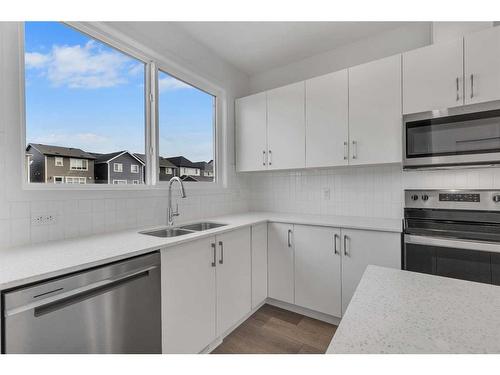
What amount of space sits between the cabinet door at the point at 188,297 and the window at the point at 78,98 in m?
0.87

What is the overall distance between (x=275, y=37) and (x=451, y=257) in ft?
7.67

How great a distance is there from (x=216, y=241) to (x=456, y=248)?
160 cm

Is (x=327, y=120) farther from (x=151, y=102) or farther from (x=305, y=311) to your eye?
(x=305, y=311)

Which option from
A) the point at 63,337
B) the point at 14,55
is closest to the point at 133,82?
the point at 14,55

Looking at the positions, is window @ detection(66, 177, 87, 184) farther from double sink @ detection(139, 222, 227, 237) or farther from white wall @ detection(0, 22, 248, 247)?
double sink @ detection(139, 222, 227, 237)

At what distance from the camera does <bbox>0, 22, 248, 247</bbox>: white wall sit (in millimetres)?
1302

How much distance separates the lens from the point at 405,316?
1.97 ft

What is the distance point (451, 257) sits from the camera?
1.63 m

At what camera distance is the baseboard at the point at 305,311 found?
2125mm

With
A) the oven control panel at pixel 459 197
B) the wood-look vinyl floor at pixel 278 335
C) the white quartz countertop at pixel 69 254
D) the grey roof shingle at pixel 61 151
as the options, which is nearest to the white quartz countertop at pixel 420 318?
the white quartz countertop at pixel 69 254

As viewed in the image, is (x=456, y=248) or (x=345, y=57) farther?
(x=345, y=57)

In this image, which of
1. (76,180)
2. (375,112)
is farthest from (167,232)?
(375,112)

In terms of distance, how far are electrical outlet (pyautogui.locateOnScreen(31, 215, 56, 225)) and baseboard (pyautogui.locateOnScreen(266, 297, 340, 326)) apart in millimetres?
1909
